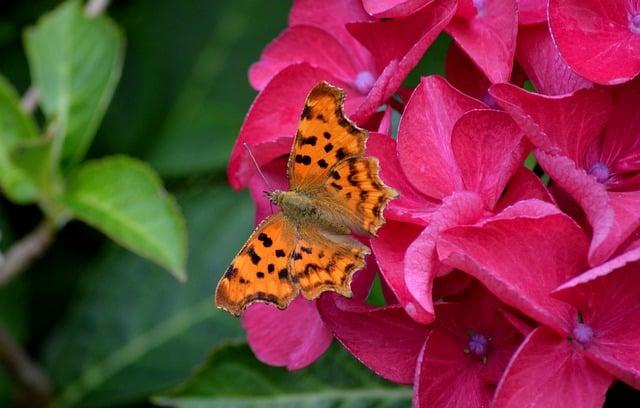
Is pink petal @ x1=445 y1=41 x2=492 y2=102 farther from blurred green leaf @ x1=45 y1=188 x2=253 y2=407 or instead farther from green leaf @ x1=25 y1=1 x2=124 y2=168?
blurred green leaf @ x1=45 y1=188 x2=253 y2=407

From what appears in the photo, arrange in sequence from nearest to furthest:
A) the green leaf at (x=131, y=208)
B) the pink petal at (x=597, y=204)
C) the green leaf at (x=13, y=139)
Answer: the pink petal at (x=597, y=204) < the green leaf at (x=131, y=208) < the green leaf at (x=13, y=139)

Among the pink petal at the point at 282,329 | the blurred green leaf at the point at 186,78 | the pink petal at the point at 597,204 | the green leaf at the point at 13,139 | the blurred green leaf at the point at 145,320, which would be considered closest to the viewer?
the pink petal at the point at 597,204

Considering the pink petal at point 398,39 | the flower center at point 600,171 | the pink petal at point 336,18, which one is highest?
the pink petal at point 398,39

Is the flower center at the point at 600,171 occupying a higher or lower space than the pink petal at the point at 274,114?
higher

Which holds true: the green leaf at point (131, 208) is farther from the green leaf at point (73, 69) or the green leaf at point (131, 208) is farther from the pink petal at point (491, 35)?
the pink petal at point (491, 35)

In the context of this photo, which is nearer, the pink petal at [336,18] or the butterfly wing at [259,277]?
the butterfly wing at [259,277]

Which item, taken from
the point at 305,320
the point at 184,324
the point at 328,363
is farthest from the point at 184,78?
the point at 305,320

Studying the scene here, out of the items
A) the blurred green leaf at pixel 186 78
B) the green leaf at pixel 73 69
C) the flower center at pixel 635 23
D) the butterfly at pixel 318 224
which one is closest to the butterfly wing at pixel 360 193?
the butterfly at pixel 318 224

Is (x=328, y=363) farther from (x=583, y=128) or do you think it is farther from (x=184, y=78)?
(x=184, y=78)
